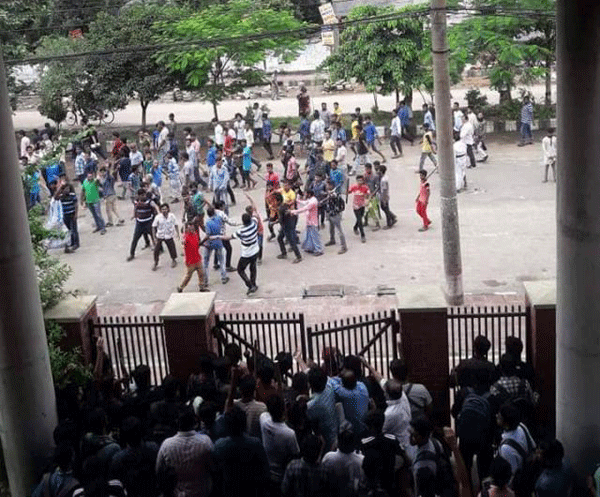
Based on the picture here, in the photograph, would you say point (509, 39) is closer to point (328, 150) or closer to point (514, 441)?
point (328, 150)

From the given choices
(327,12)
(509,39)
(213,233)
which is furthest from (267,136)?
(213,233)

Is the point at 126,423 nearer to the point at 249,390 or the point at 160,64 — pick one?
the point at 249,390

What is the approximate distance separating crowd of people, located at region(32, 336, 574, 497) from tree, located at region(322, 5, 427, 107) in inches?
778

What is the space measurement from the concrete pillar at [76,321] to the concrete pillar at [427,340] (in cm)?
351

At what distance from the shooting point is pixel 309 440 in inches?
284

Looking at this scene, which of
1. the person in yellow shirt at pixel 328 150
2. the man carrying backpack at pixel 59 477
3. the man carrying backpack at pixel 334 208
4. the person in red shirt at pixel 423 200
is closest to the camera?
the man carrying backpack at pixel 59 477

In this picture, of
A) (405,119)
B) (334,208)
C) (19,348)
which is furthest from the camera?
(405,119)

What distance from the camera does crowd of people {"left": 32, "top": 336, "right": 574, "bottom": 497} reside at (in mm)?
7320

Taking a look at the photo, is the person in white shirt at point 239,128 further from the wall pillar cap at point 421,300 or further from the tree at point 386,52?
the wall pillar cap at point 421,300

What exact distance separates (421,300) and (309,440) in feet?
12.8

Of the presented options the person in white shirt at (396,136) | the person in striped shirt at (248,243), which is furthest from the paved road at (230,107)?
the person in striped shirt at (248,243)

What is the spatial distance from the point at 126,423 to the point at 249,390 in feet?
3.77

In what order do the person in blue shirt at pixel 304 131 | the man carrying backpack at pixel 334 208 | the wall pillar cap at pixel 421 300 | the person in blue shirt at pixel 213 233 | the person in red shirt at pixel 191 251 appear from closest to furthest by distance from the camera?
1. the wall pillar cap at pixel 421 300
2. the person in red shirt at pixel 191 251
3. the person in blue shirt at pixel 213 233
4. the man carrying backpack at pixel 334 208
5. the person in blue shirt at pixel 304 131

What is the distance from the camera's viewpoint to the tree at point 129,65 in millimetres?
29359
